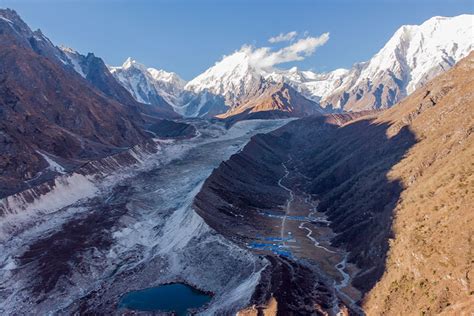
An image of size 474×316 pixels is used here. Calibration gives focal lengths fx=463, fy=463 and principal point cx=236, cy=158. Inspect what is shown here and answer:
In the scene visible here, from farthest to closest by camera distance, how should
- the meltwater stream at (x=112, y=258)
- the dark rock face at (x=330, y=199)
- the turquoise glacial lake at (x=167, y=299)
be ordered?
the meltwater stream at (x=112, y=258), the dark rock face at (x=330, y=199), the turquoise glacial lake at (x=167, y=299)

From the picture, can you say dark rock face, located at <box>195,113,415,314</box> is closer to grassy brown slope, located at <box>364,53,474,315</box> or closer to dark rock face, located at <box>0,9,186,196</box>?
grassy brown slope, located at <box>364,53,474,315</box>

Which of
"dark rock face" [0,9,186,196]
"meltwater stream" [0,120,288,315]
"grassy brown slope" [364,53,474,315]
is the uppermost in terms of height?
"dark rock face" [0,9,186,196]

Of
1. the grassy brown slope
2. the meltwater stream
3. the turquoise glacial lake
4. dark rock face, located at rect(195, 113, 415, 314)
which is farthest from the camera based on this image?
the meltwater stream

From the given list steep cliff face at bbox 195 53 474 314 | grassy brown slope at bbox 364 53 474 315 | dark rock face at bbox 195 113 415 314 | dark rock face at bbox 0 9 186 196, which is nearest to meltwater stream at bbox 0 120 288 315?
dark rock face at bbox 195 113 415 314

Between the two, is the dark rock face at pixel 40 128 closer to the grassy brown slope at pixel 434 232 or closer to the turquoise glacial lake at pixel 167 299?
the turquoise glacial lake at pixel 167 299

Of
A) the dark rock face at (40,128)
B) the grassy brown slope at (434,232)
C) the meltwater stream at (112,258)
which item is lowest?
the grassy brown slope at (434,232)

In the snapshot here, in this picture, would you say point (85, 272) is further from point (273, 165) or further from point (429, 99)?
point (273, 165)

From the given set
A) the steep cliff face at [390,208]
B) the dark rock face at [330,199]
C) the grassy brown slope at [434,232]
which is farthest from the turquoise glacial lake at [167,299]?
the grassy brown slope at [434,232]
